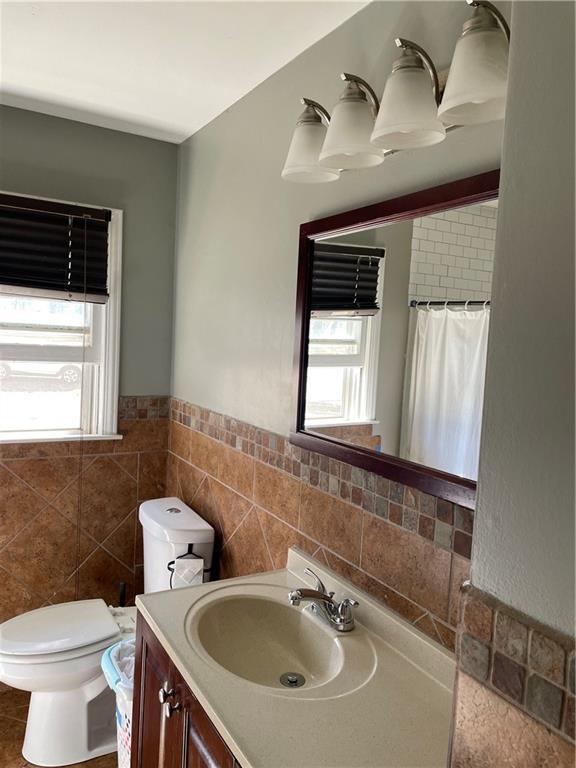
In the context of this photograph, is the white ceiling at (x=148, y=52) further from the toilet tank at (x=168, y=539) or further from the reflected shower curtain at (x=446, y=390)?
the toilet tank at (x=168, y=539)

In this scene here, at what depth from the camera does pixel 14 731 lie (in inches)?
90.4

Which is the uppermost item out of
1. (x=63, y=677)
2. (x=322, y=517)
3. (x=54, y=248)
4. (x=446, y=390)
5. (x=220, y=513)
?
(x=54, y=248)

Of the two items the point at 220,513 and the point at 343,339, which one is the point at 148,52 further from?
the point at 220,513

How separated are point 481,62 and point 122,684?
1936 millimetres

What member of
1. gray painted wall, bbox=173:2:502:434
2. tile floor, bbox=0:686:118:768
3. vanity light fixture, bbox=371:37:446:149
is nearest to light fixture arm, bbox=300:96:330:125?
gray painted wall, bbox=173:2:502:434

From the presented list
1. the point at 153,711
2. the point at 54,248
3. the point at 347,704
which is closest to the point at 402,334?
the point at 347,704

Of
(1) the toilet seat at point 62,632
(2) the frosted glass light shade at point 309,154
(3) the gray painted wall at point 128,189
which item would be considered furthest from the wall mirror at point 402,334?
(3) the gray painted wall at point 128,189

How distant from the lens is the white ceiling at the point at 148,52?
165cm

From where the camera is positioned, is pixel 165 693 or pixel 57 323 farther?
pixel 57 323

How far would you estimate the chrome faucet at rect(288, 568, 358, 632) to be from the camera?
1.44 meters

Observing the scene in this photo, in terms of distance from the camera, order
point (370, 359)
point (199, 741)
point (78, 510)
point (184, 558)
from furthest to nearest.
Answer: point (78, 510) → point (184, 558) → point (370, 359) → point (199, 741)

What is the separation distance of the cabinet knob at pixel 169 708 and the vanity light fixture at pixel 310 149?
138 centimetres

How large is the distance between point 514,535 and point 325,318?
1154 millimetres

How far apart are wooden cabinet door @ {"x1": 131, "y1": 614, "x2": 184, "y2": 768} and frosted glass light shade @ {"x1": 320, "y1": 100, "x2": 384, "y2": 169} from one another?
1.31m
